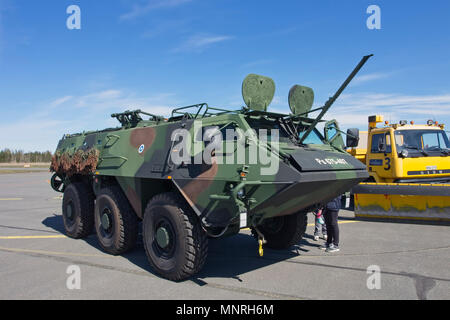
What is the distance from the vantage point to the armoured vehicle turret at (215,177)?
4.02 m

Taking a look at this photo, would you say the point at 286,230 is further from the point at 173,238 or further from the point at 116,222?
the point at 116,222

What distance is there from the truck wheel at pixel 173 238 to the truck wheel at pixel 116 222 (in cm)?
89

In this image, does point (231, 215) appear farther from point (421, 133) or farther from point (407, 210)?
point (421, 133)

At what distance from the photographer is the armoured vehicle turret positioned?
402 centimetres

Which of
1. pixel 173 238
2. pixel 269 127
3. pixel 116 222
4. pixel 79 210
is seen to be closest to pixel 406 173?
pixel 269 127

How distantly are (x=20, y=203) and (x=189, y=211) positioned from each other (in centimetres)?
1039

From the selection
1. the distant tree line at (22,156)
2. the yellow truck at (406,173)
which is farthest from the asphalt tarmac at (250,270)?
the distant tree line at (22,156)

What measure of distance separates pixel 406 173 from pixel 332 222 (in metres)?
4.09

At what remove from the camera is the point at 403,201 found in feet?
27.0
